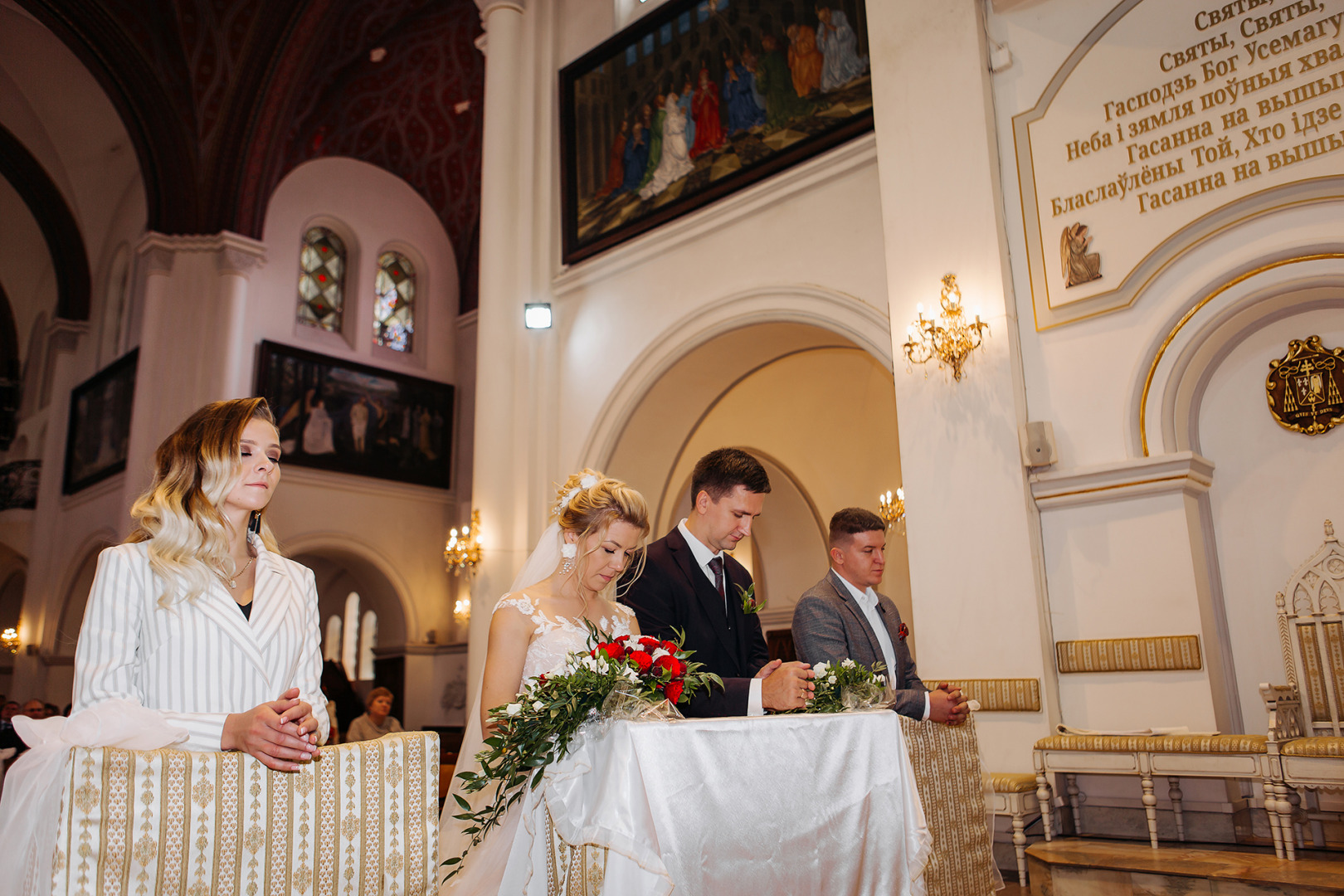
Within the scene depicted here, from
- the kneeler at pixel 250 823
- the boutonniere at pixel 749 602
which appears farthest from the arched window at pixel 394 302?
the kneeler at pixel 250 823

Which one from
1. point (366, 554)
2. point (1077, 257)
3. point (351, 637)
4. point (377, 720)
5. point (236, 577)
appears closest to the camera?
point (236, 577)

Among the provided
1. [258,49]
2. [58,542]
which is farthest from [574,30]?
[58,542]

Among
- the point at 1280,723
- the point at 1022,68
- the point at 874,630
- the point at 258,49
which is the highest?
the point at 258,49

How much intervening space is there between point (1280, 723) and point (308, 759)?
186 inches

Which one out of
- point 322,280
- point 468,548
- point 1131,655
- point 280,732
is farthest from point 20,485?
point 280,732

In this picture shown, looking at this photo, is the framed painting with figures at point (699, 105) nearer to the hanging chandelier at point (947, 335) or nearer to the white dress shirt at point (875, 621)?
the hanging chandelier at point (947, 335)

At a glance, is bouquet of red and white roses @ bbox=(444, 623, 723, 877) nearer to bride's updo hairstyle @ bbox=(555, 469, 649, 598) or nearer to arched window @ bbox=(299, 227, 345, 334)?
bride's updo hairstyle @ bbox=(555, 469, 649, 598)

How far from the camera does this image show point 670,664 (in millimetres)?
2645

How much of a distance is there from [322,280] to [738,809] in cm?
1514

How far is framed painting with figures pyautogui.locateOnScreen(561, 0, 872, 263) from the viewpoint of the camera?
7863mm

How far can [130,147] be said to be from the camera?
16734 millimetres

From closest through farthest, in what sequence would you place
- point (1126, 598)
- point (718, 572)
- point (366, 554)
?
point (718, 572) < point (1126, 598) < point (366, 554)

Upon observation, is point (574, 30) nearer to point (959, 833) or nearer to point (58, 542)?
point (959, 833)

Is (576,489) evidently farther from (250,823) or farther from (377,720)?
(377,720)
